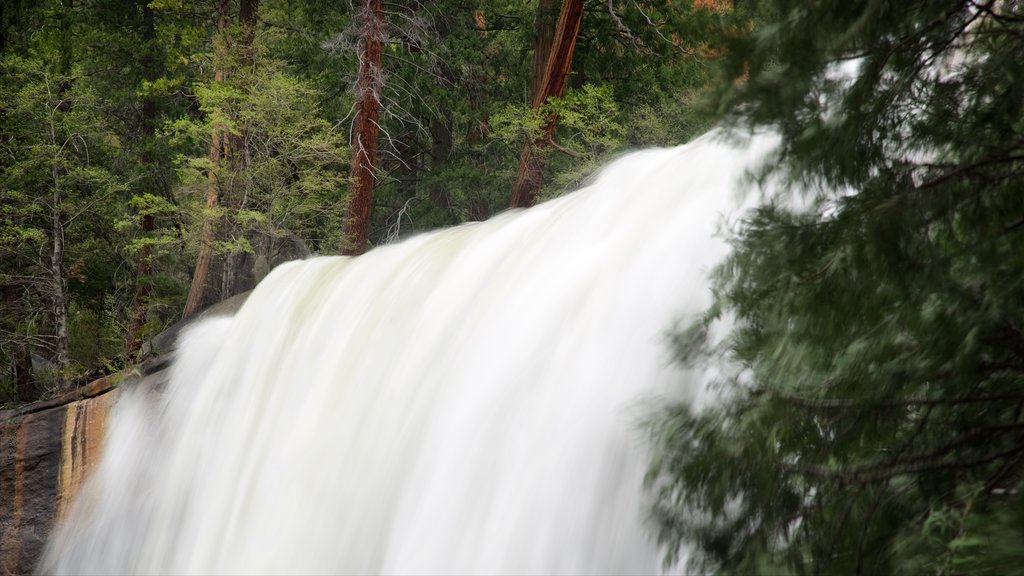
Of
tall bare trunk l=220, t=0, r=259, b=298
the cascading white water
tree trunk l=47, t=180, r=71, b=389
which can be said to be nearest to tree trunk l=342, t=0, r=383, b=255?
tall bare trunk l=220, t=0, r=259, b=298

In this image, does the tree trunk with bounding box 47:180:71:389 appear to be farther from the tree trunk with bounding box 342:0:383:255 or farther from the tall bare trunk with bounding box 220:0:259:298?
the tree trunk with bounding box 342:0:383:255

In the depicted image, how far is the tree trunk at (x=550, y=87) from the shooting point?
626 inches

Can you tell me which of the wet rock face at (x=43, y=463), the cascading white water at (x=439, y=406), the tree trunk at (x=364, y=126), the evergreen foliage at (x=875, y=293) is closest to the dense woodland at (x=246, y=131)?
the tree trunk at (x=364, y=126)

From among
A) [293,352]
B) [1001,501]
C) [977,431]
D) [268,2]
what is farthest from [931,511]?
[268,2]

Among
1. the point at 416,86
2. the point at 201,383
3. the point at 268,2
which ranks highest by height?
the point at 268,2

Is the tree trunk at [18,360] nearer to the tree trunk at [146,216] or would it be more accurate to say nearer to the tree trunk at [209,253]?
the tree trunk at [146,216]

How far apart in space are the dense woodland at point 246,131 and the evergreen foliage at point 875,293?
9.87 meters

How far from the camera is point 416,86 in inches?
775

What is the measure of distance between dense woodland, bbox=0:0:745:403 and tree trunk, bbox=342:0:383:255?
0.03 meters

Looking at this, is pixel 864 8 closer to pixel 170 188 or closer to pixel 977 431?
pixel 977 431

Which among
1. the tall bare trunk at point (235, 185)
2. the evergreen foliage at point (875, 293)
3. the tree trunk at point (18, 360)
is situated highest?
the tall bare trunk at point (235, 185)

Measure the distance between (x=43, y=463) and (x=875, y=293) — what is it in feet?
37.7

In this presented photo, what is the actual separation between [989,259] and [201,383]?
992 cm

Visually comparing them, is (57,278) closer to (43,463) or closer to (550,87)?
(43,463)
